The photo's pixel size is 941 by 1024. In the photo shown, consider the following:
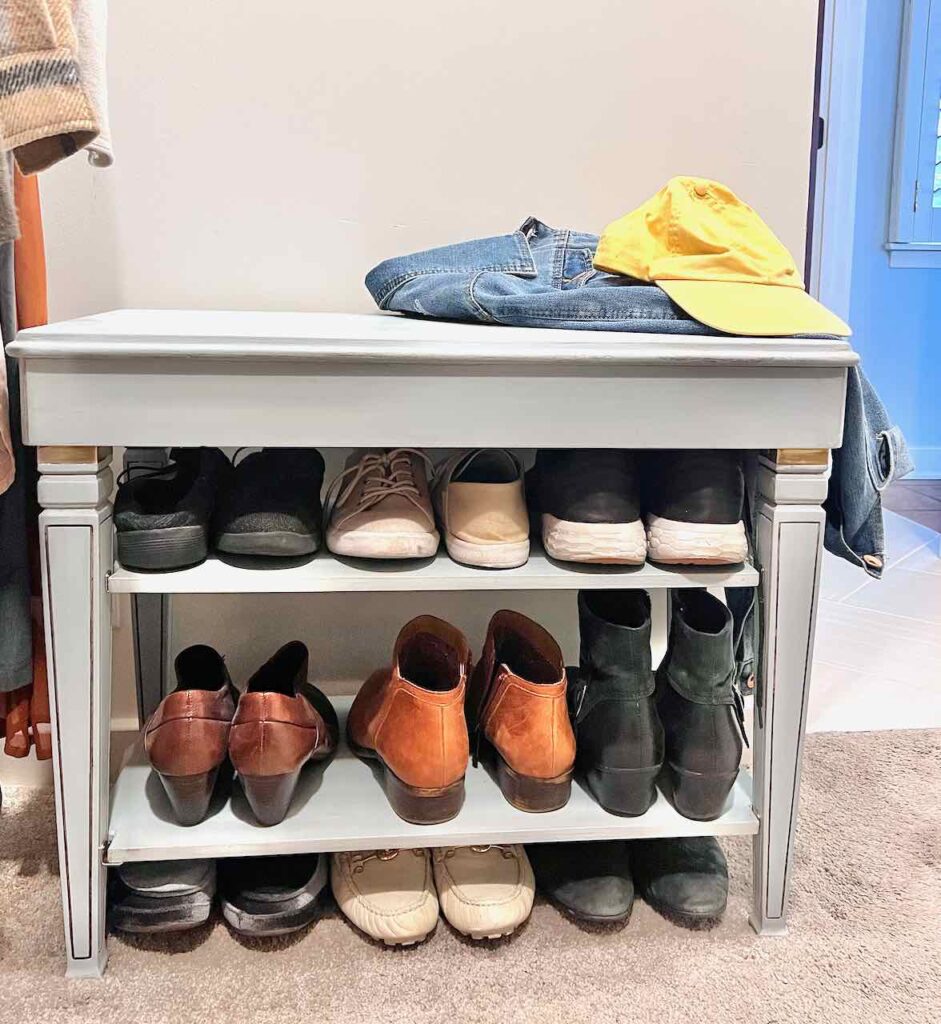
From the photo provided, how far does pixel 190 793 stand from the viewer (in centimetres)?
84

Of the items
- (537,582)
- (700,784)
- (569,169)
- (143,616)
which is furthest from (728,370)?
(143,616)

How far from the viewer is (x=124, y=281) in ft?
3.75

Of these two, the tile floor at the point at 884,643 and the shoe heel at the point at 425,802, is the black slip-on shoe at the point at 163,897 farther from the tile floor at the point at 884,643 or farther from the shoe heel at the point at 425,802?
the tile floor at the point at 884,643

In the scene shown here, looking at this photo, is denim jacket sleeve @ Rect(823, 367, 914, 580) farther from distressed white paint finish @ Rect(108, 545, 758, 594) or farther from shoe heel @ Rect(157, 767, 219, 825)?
shoe heel @ Rect(157, 767, 219, 825)

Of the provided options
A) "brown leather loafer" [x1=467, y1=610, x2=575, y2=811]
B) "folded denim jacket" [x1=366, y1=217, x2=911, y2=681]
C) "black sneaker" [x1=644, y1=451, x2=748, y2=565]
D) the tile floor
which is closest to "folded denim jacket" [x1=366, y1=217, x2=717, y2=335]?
"folded denim jacket" [x1=366, y1=217, x2=911, y2=681]

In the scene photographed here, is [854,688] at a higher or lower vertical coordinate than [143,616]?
lower

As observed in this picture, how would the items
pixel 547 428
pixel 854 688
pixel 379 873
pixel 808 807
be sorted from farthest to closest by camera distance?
pixel 854 688, pixel 808 807, pixel 379 873, pixel 547 428

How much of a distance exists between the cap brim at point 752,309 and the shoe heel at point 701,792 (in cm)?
41

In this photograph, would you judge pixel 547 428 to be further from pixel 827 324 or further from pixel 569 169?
pixel 569 169

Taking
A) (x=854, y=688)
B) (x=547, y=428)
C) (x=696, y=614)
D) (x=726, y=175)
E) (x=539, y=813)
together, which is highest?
(x=726, y=175)

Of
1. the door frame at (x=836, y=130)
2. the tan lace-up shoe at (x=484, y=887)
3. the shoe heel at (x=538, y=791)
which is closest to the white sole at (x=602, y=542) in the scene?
the shoe heel at (x=538, y=791)

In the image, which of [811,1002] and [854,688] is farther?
[854,688]

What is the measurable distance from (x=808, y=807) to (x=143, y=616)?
0.84 metres

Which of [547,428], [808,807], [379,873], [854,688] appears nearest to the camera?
[547,428]
